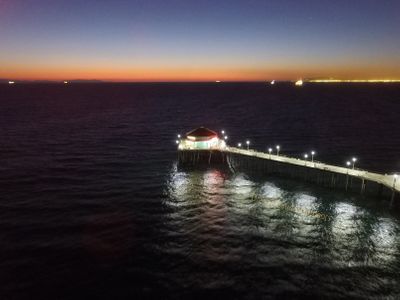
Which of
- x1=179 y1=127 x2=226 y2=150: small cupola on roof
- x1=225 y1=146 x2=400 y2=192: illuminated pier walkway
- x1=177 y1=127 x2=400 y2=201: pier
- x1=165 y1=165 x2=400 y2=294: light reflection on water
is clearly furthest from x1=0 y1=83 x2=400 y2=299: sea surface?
x1=179 y1=127 x2=226 y2=150: small cupola on roof

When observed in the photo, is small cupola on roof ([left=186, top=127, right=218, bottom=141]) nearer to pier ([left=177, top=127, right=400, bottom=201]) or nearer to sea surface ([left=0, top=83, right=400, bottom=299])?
pier ([left=177, top=127, right=400, bottom=201])

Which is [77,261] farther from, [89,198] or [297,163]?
[297,163]

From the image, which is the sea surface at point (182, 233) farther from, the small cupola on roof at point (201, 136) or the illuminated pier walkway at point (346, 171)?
the small cupola on roof at point (201, 136)

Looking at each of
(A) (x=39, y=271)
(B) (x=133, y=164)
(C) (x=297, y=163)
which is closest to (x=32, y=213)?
(A) (x=39, y=271)

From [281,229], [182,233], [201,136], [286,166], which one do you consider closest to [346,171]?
[286,166]

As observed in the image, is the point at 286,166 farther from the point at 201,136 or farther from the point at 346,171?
the point at 201,136

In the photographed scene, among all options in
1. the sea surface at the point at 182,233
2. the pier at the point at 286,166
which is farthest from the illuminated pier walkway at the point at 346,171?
the sea surface at the point at 182,233
